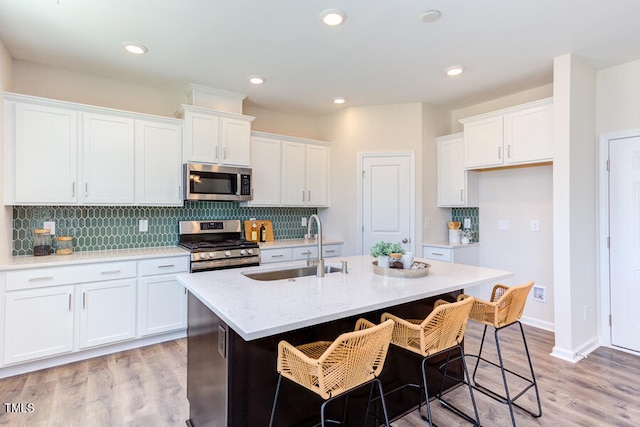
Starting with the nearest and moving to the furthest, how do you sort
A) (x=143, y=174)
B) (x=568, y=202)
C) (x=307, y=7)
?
(x=307, y=7)
(x=568, y=202)
(x=143, y=174)

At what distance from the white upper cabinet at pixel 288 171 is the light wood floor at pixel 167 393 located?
2048 mm

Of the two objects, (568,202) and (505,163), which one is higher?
(505,163)

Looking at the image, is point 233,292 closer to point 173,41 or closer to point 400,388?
point 400,388

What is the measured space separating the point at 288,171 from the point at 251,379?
10.2 ft

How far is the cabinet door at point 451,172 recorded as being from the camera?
4.10 meters

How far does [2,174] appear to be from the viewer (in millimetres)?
2697

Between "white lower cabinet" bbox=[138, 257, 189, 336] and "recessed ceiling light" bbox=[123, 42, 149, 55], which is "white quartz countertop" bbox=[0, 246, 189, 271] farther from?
"recessed ceiling light" bbox=[123, 42, 149, 55]

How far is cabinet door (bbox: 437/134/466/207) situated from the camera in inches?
161

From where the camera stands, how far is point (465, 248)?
4.08 m

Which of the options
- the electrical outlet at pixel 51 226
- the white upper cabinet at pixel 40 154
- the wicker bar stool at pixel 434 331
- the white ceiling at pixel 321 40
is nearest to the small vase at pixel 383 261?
the wicker bar stool at pixel 434 331

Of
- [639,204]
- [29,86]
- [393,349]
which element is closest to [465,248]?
[639,204]

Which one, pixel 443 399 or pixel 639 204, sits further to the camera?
pixel 639 204

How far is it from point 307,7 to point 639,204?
334 centimetres

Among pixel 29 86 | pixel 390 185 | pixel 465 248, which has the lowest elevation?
pixel 465 248
